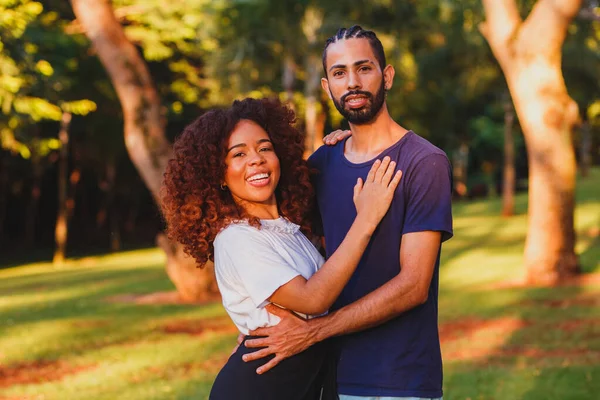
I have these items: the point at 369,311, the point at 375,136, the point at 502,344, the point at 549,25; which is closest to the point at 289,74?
the point at 549,25

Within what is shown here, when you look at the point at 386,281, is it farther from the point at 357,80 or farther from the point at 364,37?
the point at 364,37

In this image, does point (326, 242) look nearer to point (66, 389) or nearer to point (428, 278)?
point (428, 278)

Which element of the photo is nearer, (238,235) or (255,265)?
(255,265)

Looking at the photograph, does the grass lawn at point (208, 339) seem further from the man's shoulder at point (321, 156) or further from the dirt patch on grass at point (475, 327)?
the man's shoulder at point (321, 156)

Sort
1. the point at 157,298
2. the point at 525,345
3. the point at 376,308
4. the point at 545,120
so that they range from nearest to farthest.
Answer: the point at 376,308
the point at 525,345
the point at 545,120
the point at 157,298

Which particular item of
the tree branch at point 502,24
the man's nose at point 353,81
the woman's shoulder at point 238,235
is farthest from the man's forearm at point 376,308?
the tree branch at point 502,24

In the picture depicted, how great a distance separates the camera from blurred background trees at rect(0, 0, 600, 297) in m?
14.3

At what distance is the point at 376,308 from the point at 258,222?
589 millimetres

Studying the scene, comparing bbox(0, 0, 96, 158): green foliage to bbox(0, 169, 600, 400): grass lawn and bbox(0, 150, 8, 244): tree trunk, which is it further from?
bbox(0, 150, 8, 244): tree trunk

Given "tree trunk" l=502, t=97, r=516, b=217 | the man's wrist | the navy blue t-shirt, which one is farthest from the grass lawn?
"tree trunk" l=502, t=97, r=516, b=217

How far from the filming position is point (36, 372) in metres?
9.98

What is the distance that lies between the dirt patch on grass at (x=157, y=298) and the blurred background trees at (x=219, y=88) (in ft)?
0.81

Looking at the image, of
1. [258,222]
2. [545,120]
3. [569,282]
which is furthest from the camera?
[569,282]

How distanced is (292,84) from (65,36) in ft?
29.2
